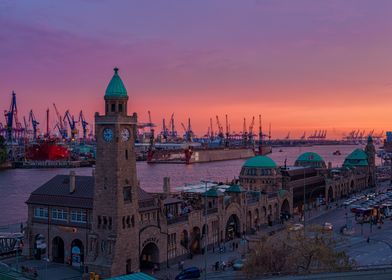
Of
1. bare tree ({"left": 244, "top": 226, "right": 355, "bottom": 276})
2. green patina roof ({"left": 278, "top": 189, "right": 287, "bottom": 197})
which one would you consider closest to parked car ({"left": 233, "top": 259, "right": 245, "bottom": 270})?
bare tree ({"left": 244, "top": 226, "right": 355, "bottom": 276})

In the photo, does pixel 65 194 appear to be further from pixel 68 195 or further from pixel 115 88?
pixel 115 88

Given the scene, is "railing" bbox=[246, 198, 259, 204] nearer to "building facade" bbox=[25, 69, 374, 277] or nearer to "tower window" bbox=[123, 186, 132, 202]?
"building facade" bbox=[25, 69, 374, 277]

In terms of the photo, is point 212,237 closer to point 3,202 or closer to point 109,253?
point 109,253

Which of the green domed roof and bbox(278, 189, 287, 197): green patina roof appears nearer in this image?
bbox(278, 189, 287, 197): green patina roof

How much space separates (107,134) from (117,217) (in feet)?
25.1

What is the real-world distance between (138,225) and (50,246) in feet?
35.6

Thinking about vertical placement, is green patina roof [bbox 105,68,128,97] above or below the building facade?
above

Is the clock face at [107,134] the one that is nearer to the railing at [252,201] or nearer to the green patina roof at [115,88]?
the green patina roof at [115,88]

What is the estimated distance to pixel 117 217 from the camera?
158 feet

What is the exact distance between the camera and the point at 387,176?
159375mm

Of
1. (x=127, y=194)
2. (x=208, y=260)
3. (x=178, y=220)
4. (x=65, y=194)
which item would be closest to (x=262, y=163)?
(x=178, y=220)

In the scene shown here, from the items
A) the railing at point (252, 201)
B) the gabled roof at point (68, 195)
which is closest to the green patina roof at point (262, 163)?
the railing at point (252, 201)

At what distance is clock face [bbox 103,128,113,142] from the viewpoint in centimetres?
4869

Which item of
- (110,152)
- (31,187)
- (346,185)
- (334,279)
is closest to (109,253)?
(110,152)
